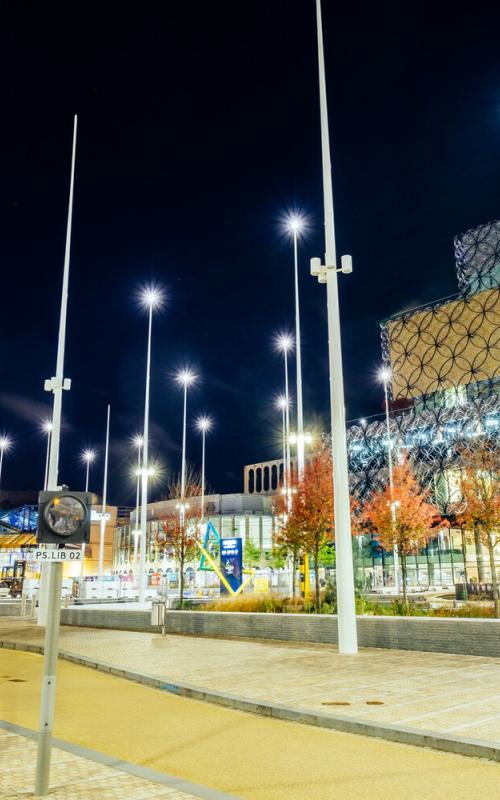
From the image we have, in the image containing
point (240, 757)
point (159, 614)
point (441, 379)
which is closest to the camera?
point (240, 757)

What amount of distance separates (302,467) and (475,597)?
10331 millimetres

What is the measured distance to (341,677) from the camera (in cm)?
1140

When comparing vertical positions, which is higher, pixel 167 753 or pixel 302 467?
pixel 302 467

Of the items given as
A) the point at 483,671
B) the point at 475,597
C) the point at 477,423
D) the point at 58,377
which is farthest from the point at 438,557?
the point at 483,671

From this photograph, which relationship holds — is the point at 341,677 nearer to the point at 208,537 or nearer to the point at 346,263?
→ the point at 346,263

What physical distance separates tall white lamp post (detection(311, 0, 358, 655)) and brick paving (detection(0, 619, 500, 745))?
2.52ft

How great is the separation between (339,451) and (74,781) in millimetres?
10363

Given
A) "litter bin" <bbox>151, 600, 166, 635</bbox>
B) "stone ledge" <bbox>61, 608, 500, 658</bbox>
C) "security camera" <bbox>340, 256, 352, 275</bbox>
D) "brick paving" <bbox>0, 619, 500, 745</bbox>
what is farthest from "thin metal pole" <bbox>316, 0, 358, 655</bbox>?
"litter bin" <bbox>151, 600, 166, 635</bbox>

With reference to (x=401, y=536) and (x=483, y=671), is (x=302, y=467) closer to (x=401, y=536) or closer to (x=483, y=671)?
(x=401, y=536)

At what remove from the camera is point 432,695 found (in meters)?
9.52

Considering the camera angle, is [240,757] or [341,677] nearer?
[240,757]

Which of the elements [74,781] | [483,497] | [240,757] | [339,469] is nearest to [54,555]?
[74,781]

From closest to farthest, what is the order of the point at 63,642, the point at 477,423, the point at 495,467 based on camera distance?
1. the point at 63,642
2. the point at 495,467
3. the point at 477,423

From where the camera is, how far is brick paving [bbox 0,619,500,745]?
8352mm
